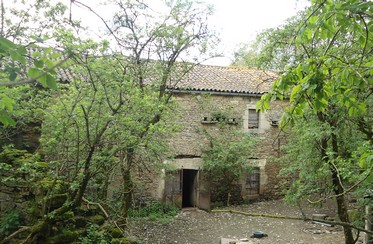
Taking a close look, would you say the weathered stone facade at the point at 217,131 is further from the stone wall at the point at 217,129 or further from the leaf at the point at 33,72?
the leaf at the point at 33,72

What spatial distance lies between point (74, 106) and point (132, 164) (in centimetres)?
272

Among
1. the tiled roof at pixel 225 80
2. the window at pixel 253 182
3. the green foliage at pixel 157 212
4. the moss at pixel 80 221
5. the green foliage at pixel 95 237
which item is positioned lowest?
the green foliage at pixel 157 212

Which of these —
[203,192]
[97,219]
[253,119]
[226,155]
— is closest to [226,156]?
[226,155]

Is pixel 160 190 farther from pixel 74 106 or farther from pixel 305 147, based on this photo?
pixel 74 106

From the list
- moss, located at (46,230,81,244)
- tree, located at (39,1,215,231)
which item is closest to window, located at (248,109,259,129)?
tree, located at (39,1,215,231)

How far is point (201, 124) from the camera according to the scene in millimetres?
12422

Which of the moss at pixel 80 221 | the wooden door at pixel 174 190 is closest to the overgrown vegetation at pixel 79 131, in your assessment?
the moss at pixel 80 221

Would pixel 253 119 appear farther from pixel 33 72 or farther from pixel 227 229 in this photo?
pixel 33 72

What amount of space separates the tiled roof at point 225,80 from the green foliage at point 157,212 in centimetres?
429

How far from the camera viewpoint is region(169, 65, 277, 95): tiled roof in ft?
39.9

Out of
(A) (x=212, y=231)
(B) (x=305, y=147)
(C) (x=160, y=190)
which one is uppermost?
(B) (x=305, y=147)

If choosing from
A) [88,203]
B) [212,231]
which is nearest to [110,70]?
[88,203]

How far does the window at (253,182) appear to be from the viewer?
43.4 feet

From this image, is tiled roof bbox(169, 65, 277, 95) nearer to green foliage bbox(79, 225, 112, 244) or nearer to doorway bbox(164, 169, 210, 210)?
doorway bbox(164, 169, 210, 210)
